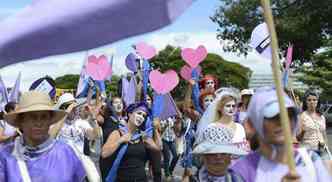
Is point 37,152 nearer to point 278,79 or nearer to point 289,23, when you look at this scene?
point 278,79

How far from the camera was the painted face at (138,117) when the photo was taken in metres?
6.65

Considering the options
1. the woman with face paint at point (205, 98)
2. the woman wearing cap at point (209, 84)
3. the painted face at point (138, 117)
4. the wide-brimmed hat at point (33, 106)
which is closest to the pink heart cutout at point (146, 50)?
the woman wearing cap at point (209, 84)

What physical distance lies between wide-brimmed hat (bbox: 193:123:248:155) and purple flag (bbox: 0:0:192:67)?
4.60ft

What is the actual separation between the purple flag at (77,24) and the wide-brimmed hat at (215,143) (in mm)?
1402

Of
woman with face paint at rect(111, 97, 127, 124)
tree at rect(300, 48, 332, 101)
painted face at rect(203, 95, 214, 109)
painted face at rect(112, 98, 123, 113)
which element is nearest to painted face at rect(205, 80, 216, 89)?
painted face at rect(203, 95, 214, 109)

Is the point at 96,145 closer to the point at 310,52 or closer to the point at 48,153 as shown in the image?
the point at 48,153

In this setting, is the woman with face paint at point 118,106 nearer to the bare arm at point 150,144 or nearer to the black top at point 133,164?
the bare arm at point 150,144

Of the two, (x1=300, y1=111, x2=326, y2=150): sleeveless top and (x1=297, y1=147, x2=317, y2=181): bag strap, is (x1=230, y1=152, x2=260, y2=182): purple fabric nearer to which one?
(x1=297, y1=147, x2=317, y2=181): bag strap

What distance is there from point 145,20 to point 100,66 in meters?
5.84

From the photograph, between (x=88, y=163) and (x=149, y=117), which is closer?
(x=88, y=163)

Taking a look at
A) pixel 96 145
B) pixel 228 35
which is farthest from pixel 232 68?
pixel 96 145

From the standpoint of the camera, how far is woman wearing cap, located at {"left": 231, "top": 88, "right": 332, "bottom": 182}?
9.88 feet

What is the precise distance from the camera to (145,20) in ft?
8.28

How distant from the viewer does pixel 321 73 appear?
35906 mm
